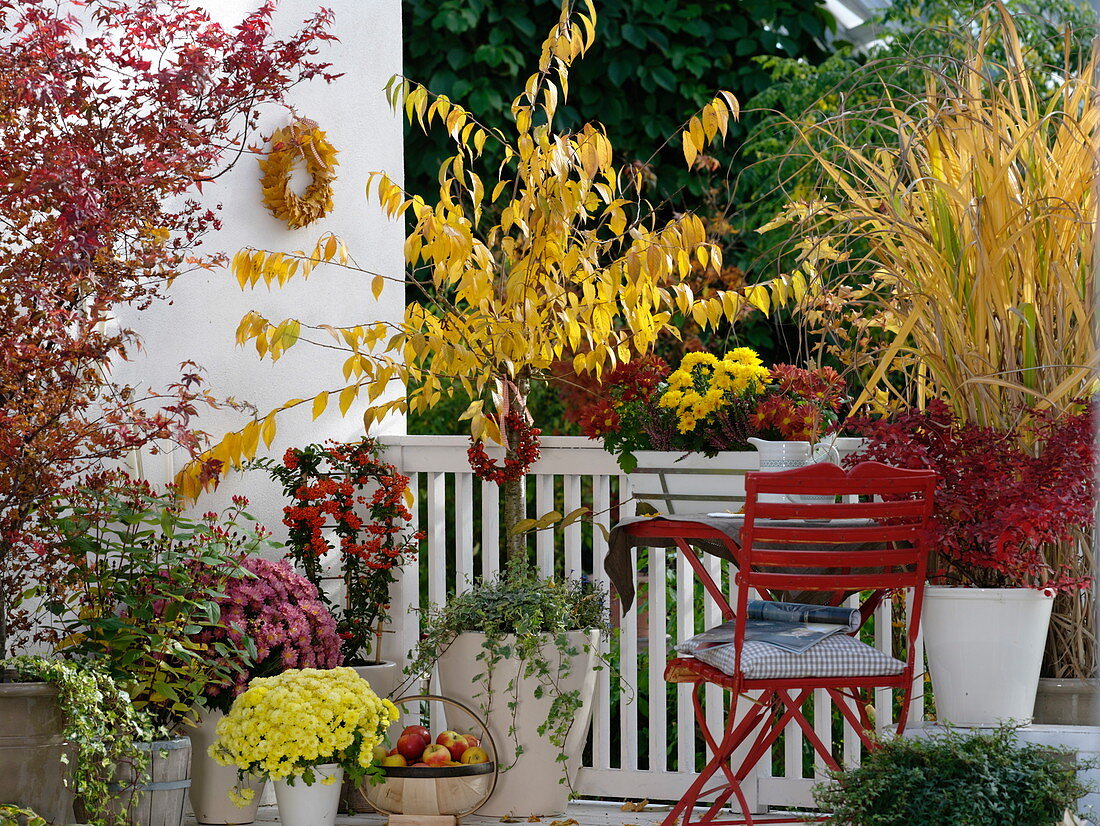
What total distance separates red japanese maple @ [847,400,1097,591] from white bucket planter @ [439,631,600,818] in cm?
101

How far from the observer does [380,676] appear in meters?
3.88

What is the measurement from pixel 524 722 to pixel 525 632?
0.24 meters

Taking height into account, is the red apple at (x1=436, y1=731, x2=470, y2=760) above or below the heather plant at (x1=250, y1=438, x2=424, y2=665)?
below

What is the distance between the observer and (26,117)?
Result: 2955mm

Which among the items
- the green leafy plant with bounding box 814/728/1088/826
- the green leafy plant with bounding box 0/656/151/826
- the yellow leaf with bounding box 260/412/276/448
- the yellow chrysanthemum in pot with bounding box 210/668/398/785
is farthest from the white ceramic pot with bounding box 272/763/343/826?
the green leafy plant with bounding box 814/728/1088/826

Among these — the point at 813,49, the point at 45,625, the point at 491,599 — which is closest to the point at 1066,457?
the point at 491,599

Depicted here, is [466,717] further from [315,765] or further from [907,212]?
[907,212]

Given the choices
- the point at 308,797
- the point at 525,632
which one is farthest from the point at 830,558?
the point at 308,797

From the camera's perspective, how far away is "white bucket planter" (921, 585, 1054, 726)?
2.87 m

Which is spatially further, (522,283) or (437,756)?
(522,283)

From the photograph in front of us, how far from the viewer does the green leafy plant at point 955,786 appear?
2432 mm

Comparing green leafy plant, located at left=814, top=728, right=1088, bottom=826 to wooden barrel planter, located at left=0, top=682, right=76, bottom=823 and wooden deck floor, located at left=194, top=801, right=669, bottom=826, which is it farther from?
wooden barrel planter, located at left=0, top=682, right=76, bottom=823

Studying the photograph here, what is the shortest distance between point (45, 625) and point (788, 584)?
185cm

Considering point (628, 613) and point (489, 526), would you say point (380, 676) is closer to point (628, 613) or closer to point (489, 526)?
point (489, 526)
